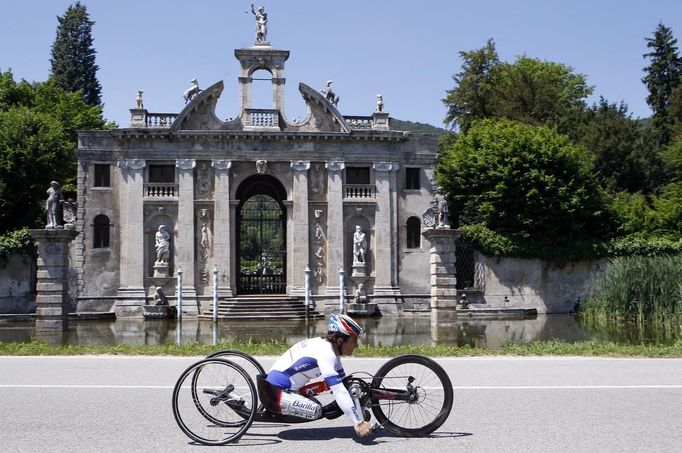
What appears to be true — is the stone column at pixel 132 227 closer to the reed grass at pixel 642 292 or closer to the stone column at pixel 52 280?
the stone column at pixel 52 280

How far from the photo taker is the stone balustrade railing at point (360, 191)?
119 ft

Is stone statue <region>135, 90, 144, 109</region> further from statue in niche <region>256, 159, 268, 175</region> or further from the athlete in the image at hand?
the athlete

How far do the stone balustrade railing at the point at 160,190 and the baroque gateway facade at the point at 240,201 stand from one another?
5 cm

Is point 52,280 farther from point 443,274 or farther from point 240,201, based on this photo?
point 240,201

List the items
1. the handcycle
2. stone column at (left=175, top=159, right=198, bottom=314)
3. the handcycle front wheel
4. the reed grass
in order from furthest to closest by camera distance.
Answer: stone column at (left=175, top=159, right=198, bottom=314) < the reed grass < the handcycle < the handcycle front wheel

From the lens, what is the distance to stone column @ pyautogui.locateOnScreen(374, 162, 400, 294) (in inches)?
1410

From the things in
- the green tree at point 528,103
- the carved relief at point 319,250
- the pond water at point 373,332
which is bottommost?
the pond water at point 373,332

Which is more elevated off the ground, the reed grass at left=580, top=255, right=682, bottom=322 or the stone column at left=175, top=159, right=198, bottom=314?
the stone column at left=175, top=159, right=198, bottom=314

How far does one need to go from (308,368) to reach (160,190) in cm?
2901

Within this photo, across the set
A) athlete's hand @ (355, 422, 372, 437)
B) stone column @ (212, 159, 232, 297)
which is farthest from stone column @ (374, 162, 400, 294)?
athlete's hand @ (355, 422, 372, 437)

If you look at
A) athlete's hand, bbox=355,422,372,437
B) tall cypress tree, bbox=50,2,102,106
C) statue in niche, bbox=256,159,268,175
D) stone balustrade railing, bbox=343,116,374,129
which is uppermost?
tall cypress tree, bbox=50,2,102,106

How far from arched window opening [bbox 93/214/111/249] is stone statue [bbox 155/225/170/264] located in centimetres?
241

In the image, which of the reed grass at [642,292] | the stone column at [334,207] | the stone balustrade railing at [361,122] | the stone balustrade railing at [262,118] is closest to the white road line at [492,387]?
the reed grass at [642,292]

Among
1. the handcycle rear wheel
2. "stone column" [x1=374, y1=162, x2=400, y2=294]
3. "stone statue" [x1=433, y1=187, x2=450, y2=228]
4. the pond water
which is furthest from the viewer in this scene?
"stone column" [x1=374, y1=162, x2=400, y2=294]
